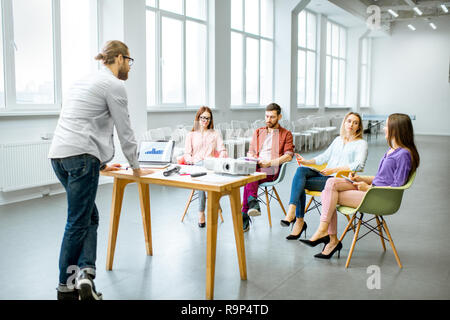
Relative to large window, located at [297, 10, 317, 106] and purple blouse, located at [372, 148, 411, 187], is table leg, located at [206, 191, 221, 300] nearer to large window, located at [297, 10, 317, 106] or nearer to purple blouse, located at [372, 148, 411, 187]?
purple blouse, located at [372, 148, 411, 187]

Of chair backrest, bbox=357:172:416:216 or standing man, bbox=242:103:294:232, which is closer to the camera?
chair backrest, bbox=357:172:416:216

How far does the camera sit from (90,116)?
2.44m

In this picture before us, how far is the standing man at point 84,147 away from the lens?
242 centimetres

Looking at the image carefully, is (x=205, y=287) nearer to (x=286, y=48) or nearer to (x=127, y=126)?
(x=127, y=126)

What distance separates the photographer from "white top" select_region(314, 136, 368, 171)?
3879 mm

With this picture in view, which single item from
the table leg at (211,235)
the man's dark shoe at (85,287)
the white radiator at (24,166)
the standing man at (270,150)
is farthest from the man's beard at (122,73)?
the white radiator at (24,166)

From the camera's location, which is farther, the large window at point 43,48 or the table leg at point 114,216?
the large window at point 43,48

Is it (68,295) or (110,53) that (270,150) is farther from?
(68,295)

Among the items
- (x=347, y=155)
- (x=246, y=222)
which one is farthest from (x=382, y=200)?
(x=246, y=222)

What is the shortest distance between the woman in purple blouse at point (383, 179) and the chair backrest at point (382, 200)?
12 centimetres

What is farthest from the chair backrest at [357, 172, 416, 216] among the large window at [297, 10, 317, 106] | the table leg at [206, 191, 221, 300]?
the large window at [297, 10, 317, 106]

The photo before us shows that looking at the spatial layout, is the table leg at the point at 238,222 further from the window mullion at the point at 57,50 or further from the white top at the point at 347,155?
the window mullion at the point at 57,50

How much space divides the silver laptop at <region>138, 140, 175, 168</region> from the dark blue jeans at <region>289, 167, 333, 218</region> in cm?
116
